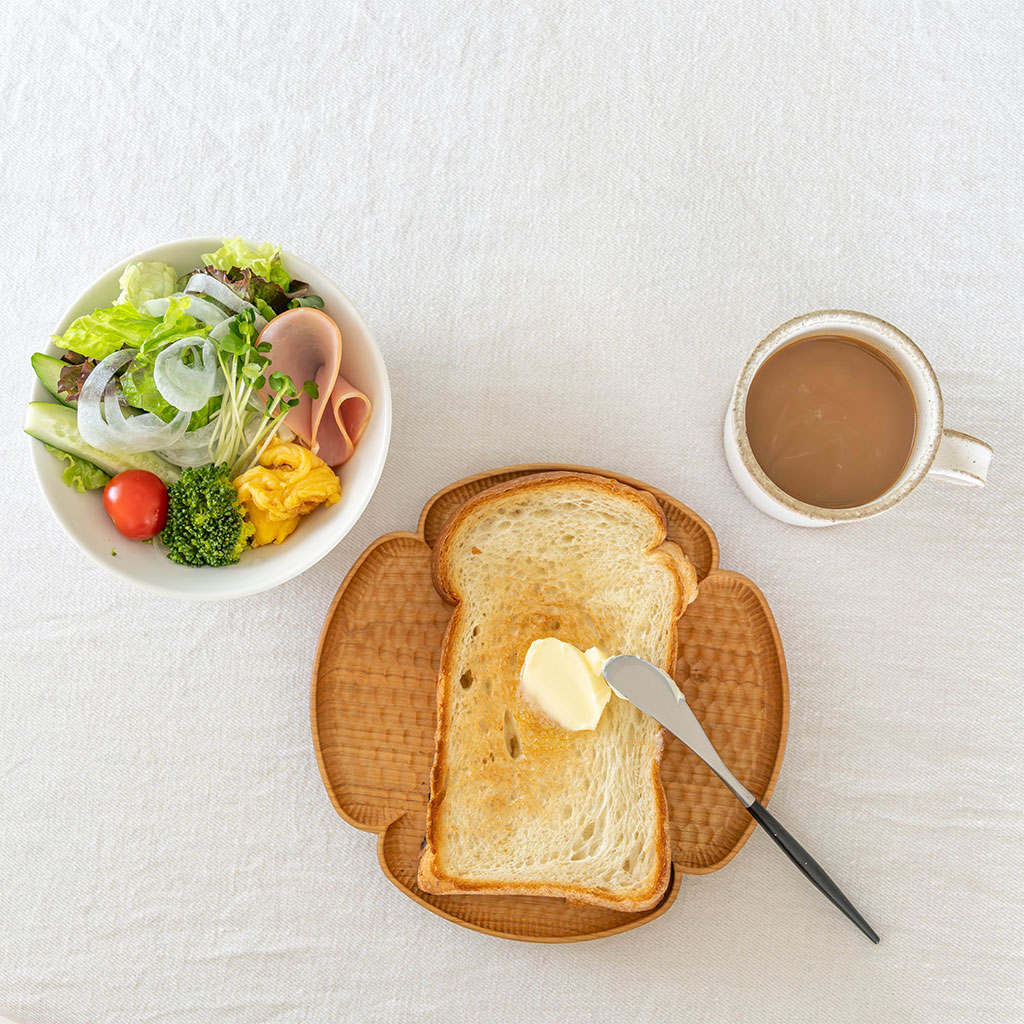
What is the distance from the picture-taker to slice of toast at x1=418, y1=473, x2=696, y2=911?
1500mm

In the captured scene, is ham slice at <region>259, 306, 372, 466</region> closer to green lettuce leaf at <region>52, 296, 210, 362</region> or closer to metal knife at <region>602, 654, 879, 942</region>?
green lettuce leaf at <region>52, 296, 210, 362</region>

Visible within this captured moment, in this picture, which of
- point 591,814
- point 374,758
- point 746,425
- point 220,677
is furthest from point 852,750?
point 220,677

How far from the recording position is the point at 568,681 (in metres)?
1.46

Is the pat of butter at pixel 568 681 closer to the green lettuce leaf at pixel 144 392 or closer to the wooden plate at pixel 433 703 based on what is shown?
the wooden plate at pixel 433 703

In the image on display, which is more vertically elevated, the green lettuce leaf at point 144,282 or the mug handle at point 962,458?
the green lettuce leaf at point 144,282

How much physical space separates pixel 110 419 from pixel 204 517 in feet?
0.69

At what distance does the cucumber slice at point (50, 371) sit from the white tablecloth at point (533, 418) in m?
0.44

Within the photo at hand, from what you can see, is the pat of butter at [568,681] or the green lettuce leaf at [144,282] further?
the pat of butter at [568,681]

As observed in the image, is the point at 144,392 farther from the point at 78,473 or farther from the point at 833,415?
the point at 833,415

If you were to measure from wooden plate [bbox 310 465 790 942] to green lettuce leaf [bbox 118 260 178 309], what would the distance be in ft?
1.89

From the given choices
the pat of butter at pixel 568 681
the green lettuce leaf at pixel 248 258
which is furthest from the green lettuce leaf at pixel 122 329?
the pat of butter at pixel 568 681

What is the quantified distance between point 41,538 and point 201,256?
27.9 inches

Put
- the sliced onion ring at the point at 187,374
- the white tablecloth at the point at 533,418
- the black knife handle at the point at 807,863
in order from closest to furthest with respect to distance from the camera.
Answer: the sliced onion ring at the point at 187,374 → the black knife handle at the point at 807,863 → the white tablecloth at the point at 533,418

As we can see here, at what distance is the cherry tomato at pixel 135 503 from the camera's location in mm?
1308
